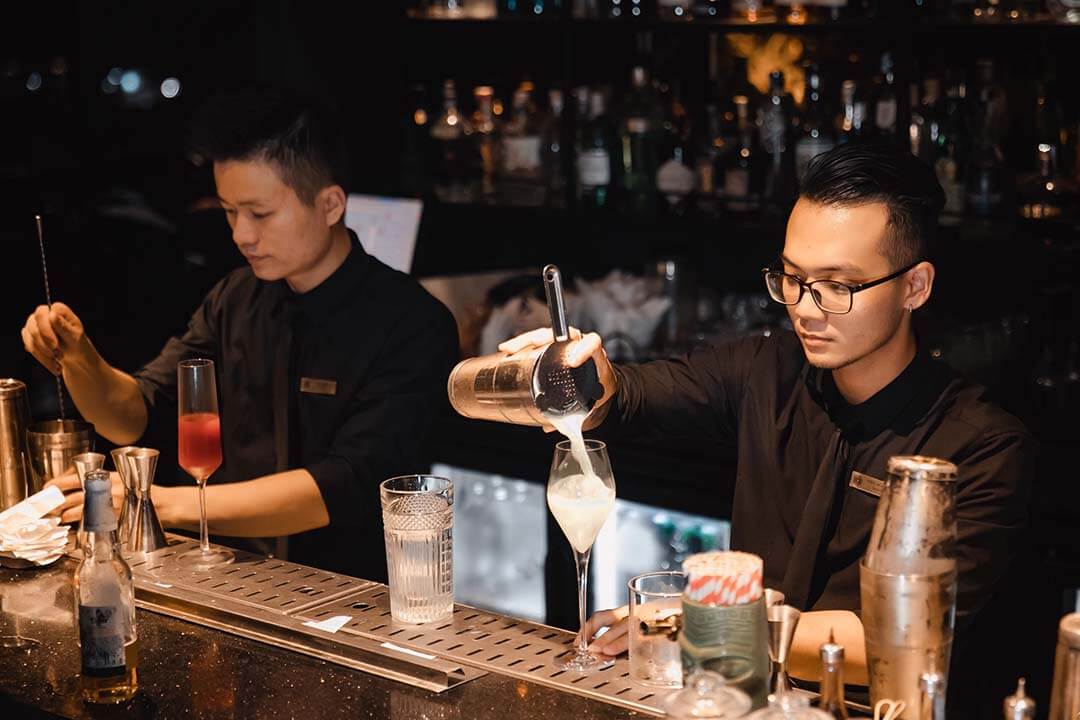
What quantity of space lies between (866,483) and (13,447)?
1.47 metres

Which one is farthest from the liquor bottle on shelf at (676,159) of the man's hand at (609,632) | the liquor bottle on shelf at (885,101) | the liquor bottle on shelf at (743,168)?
the man's hand at (609,632)

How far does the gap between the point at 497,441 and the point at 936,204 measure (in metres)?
2.11

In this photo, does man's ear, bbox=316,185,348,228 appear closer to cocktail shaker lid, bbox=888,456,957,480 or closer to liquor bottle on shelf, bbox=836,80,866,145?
liquor bottle on shelf, bbox=836,80,866,145

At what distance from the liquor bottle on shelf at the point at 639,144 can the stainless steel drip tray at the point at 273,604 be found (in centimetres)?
200

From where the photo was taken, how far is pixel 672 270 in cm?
414

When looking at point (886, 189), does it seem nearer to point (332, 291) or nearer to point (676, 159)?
point (332, 291)

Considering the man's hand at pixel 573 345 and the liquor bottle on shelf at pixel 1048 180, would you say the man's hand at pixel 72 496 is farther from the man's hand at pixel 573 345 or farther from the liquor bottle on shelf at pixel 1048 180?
the liquor bottle on shelf at pixel 1048 180

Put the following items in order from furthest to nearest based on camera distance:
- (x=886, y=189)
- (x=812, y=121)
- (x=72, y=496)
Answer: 1. (x=812, y=121)
2. (x=72, y=496)
3. (x=886, y=189)

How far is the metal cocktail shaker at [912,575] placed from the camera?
1.53 meters

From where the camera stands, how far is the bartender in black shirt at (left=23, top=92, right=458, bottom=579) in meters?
2.73

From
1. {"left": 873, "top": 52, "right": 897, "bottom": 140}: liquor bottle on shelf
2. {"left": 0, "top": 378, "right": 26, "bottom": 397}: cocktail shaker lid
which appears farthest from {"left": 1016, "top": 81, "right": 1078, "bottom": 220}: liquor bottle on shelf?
{"left": 0, "top": 378, "right": 26, "bottom": 397}: cocktail shaker lid

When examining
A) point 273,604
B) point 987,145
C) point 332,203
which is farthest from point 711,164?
point 273,604

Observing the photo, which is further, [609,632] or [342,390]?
[342,390]

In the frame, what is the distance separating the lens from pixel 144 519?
7.67 ft
